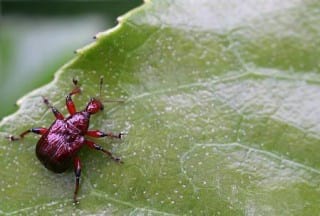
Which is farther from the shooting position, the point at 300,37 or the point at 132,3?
the point at 132,3

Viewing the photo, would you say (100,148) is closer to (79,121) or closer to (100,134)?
(100,134)

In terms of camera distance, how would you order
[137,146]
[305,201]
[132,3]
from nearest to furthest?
1. [305,201]
2. [137,146]
3. [132,3]

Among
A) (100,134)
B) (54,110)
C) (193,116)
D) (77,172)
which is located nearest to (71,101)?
(54,110)

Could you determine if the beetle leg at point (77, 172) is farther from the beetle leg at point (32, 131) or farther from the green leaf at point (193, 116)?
the beetle leg at point (32, 131)

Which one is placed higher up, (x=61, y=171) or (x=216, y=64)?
(x=216, y=64)

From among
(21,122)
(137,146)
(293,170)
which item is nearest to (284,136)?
(293,170)

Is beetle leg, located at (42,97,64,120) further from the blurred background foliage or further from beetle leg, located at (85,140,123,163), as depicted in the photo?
the blurred background foliage

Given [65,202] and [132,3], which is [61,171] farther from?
[132,3]

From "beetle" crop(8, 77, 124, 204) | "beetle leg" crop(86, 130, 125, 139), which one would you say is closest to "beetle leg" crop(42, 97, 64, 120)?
"beetle" crop(8, 77, 124, 204)
